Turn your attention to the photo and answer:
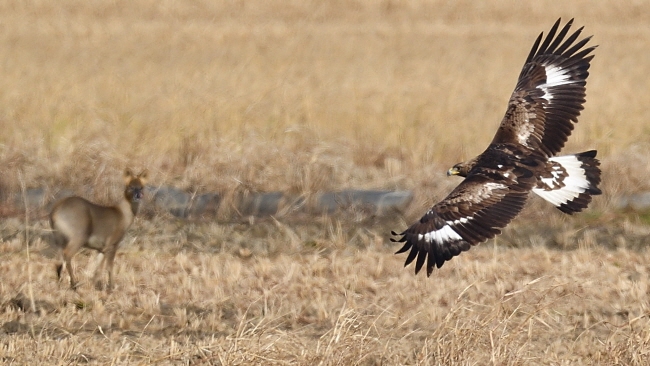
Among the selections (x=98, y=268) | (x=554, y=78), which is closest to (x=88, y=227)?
(x=98, y=268)

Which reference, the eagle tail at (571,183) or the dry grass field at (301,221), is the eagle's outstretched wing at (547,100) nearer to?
the eagle tail at (571,183)

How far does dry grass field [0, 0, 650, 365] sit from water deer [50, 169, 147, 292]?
0.66ft

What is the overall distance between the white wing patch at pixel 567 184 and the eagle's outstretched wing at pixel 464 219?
0.79ft

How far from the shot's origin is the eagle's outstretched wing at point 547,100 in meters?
7.45

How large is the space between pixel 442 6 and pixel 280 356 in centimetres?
2715

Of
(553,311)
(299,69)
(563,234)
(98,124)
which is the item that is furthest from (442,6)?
(553,311)

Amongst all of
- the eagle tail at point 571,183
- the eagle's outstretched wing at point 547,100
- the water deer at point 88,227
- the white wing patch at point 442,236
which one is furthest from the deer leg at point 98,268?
the eagle tail at point 571,183

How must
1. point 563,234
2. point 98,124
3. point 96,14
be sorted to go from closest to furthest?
1. point 563,234
2. point 98,124
3. point 96,14

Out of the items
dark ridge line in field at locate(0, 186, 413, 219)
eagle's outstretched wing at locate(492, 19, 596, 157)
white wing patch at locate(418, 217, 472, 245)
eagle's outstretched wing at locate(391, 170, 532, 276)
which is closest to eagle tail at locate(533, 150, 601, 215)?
eagle's outstretched wing at locate(391, 170, 532, 276)

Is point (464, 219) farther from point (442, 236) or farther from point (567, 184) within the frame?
point (567, 184)

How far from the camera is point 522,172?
680cm

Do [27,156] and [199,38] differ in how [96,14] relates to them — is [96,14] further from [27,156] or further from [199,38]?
[27,156]

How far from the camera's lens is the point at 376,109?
13.7 meters

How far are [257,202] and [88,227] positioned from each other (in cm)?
245
